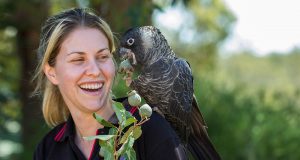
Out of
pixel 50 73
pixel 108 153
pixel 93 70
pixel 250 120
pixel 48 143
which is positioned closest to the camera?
pixel 108 153

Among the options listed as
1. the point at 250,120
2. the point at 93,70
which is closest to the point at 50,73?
the point at 93,70

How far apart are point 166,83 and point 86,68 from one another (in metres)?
0.48

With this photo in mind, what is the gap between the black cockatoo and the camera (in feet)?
8.51

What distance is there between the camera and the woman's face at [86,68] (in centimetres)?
233

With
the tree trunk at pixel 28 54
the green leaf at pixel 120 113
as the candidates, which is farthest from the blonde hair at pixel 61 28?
the tree trunk at pixel 28 54

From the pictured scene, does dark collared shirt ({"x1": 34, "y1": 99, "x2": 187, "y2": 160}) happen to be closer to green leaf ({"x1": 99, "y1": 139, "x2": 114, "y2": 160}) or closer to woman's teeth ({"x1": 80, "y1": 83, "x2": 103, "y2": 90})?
woman's teeth ({"x1": 80, "y1": 83, "x2": 103, "y2": 90})

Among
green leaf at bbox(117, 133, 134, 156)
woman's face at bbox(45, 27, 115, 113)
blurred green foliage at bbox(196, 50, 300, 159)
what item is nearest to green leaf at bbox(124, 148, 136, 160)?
green leaf at bbox(117, 133, 134, 156)

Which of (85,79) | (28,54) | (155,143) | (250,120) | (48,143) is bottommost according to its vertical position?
(250,120)

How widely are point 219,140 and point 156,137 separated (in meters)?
4.20

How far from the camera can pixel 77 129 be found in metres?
2.69

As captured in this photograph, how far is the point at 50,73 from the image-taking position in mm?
2590

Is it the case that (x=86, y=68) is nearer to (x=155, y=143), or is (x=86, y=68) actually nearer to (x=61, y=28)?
(x=61, y=28)

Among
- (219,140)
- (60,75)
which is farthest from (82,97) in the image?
(219,140)

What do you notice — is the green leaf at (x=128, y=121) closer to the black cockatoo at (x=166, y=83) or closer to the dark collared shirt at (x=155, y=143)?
the dark collared shirt at (x=155, y=143)
